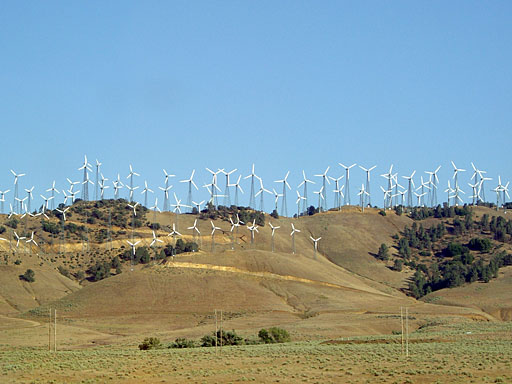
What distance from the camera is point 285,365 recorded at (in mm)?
65500

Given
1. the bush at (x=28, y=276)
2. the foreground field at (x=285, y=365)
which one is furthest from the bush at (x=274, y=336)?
the bush at (x=28, y=276)

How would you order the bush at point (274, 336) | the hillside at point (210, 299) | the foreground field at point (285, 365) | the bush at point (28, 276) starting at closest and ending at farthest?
the foreground field at point (285, 365), the bush at point (274, 336), the hillside at point (210, 299), the bush at point (28, 276)

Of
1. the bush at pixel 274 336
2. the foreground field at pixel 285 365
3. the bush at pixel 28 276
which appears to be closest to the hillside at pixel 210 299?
the bush at pixel 28 276

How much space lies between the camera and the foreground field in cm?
5875

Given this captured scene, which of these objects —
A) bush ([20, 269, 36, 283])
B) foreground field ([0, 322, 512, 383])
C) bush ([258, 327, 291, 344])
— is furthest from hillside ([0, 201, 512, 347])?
foreground field ([0, 322, 512, 383])

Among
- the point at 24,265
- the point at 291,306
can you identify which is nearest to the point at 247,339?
the point at 291,306

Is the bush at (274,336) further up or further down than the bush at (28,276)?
further down

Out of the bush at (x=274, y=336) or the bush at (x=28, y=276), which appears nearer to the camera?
the bush at (x=274, y=336)

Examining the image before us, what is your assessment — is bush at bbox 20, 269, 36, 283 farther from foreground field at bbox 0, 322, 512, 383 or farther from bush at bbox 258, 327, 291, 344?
foreground field at bbox 0, 322, 512, 383

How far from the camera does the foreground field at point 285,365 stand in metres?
58.8

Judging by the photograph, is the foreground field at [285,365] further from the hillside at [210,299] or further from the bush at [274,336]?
the hillside at [210,299]

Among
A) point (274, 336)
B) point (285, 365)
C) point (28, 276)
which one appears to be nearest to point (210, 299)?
point (28, 276)

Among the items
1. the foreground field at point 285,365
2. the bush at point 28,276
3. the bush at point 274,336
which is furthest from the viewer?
the bush at point 28,276

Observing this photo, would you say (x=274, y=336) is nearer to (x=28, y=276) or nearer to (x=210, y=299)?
(x=210, y=299)
